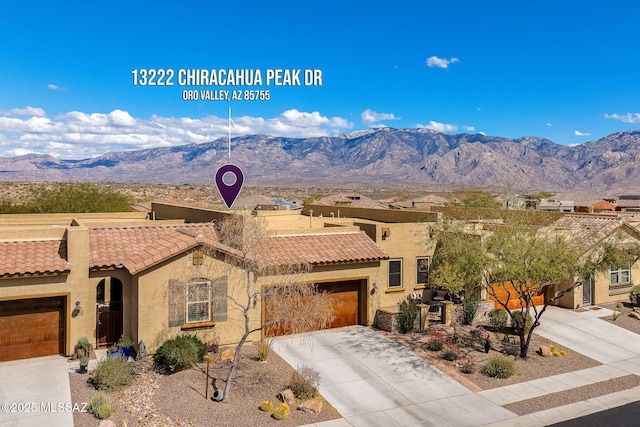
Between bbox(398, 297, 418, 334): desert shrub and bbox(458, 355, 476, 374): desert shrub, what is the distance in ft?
9.17

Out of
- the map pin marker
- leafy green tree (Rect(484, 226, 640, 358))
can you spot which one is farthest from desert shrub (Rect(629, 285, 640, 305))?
the map pin marker

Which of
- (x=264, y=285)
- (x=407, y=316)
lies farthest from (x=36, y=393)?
(x=407, y=316)

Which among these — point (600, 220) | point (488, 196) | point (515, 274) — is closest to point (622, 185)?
point (488, 196)

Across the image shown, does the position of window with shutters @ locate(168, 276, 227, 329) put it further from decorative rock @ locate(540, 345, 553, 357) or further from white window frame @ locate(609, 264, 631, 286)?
white window frame @ locate(609, 264, 631, 286)

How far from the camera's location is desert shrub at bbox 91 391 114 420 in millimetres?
12883

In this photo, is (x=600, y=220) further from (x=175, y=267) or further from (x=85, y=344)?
(x=85, y=344)

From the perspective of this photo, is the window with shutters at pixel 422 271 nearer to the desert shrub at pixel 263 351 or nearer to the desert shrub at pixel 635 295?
the desert shrub at pixel 263 351

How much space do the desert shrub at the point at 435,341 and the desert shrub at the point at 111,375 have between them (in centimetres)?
1060

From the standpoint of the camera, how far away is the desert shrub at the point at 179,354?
15539mm

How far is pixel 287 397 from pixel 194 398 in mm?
2595

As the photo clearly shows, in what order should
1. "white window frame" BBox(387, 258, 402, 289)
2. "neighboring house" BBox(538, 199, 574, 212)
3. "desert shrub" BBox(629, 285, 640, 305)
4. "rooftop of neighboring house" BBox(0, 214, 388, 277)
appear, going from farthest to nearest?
"neighboring house" BBox(538, 199, 574, 212)
"desert shrub" BBox(629, 285, 640, 305)
"white window frame" BBox(387, 258, 402, 289)
"rooftop of neighboring house" BBox(0, 214, 388, 277)

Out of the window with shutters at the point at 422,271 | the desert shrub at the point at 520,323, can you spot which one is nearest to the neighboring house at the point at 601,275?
the desert shrub at the point at 520,323

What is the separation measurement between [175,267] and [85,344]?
3.92m

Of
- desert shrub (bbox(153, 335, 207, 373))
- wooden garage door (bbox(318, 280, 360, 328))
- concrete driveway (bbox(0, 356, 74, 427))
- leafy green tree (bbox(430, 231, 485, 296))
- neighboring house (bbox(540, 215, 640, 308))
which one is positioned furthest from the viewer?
neighboring house (bbox(540, 215, 640, 308))
